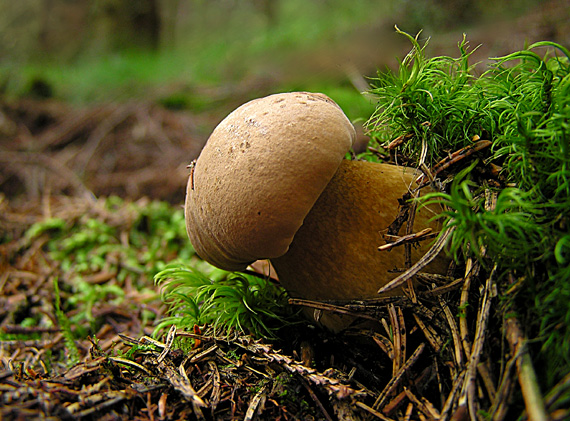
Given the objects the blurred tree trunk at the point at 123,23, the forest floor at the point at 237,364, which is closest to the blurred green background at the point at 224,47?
the blurred tree trunk at the point at 123,23

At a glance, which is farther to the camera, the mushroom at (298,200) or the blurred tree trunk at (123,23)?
the blurred tree trunk at (123,23)

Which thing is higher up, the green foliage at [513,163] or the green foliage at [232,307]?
the green foliage at [513,163]

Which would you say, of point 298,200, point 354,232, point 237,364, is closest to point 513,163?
point 354,232

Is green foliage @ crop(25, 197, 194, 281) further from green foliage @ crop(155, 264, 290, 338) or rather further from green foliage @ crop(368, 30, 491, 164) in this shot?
green foliage @ crop(368, 30, 491, 164)

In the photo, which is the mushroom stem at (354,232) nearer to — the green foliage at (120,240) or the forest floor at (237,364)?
the forest floor at (237,364)

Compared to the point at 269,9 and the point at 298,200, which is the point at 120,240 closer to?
the point at 298,200

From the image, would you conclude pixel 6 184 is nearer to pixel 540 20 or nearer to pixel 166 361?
pixel 166 361
